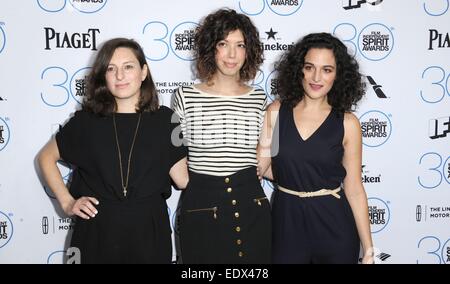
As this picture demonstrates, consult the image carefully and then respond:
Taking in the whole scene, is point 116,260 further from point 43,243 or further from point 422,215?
point 422,215

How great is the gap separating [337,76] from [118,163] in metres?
0.96

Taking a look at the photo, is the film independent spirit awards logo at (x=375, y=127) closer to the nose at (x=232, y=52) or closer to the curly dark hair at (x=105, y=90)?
the nose at (x=232, y=52)

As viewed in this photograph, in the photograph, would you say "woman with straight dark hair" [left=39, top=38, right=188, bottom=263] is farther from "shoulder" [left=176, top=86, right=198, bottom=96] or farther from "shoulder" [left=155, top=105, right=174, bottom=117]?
"shoulder" [left=176, top=86, right=198, bottom=96]

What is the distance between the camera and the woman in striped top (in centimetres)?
170

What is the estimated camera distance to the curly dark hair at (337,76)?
6.06 ft

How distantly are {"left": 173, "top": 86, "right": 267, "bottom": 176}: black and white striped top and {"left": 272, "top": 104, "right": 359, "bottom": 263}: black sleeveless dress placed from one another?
15 cm

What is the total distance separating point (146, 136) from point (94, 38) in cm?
66

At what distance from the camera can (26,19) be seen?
2.00 m

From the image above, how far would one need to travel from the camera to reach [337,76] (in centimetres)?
186

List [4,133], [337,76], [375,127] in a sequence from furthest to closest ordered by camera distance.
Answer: [375,127]
[4,133]
[337,76]

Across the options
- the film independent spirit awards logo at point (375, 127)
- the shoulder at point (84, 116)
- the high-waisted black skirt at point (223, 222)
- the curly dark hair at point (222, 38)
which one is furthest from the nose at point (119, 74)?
the film independent spirit awards logo at point (375, 127)

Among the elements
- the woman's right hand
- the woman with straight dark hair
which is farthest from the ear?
the woman's right hand

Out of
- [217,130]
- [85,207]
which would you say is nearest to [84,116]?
[85,207]

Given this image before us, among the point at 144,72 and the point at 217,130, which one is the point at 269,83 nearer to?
the point at 217,130
